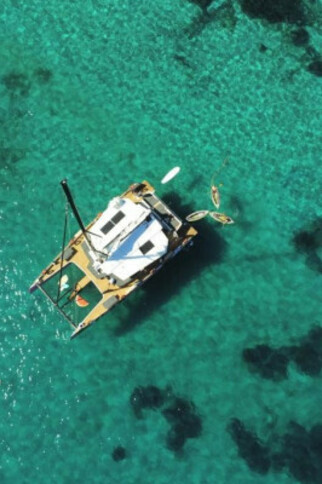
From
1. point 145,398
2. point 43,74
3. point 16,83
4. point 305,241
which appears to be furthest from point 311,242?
point 16,83

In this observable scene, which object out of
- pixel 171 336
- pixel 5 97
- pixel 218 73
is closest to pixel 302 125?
pixel 218 73

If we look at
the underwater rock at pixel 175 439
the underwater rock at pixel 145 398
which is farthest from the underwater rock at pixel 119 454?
the underwater rock at pixel 175 439

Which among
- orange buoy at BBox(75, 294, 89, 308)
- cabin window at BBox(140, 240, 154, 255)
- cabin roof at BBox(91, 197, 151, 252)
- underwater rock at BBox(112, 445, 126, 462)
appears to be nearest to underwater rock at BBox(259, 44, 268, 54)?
cabin roof at BBox(91, 197, 151, 252)

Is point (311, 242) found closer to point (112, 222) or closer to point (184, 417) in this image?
point (112, 222)

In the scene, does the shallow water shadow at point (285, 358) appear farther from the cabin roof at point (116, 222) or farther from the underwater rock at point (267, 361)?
the cabin roof at point (116, 222)

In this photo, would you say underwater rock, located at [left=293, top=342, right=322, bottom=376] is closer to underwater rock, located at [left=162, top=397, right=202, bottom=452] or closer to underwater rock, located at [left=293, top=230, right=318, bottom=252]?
underwater rock, located at [left=293, top=230, right=318, bottom=252]

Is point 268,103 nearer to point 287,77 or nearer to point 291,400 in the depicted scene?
point 287,77
